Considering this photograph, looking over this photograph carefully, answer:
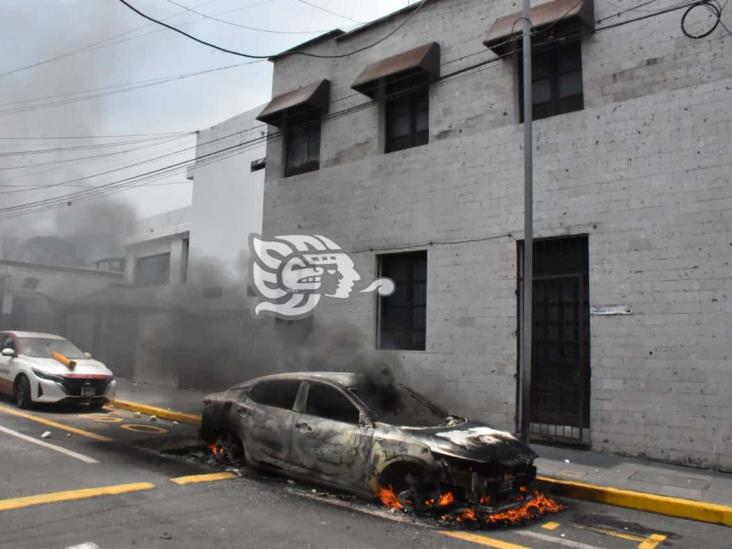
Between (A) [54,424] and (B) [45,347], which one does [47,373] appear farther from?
(A) [54,424]

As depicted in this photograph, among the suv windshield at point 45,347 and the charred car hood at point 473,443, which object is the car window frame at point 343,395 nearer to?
the charred car hood at point 473,443

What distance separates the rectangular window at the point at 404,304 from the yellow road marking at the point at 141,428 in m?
4.25

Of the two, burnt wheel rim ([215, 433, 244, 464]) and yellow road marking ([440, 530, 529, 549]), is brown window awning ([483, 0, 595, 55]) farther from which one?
yellow road marking ([440, 530, 529, 549])

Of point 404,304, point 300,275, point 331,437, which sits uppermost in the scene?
point 300,275

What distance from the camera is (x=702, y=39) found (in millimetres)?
7988

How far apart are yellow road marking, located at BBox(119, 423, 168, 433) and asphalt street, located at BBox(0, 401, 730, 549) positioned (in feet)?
6.97

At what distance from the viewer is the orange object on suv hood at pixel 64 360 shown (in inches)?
419

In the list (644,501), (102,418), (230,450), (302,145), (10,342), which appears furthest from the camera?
Answer: (302,145)

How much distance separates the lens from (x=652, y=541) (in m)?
4.89

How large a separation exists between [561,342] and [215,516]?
6.08 meters

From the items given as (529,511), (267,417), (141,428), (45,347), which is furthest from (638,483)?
(45,347)

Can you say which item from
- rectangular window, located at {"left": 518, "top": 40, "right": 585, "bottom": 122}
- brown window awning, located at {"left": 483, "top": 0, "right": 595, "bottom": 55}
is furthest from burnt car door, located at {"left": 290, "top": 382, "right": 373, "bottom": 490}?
brown window awning, located at {"left": 483, "top": 0, "right": 595, "bottom": 55}

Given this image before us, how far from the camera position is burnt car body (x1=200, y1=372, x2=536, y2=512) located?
503 cm

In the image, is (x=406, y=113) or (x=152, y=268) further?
(x=152, y=268)
